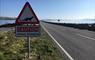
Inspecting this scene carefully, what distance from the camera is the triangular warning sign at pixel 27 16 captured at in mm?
9633

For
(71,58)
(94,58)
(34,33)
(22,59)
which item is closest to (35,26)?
(34,33)

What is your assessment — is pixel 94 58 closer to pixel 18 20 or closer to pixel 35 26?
pixel 35 26

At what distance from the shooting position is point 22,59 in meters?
9.93

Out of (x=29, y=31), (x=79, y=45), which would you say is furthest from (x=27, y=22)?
(x=79, y=45)

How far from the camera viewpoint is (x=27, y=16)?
9.66 meters

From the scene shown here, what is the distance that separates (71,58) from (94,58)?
3.40 feet

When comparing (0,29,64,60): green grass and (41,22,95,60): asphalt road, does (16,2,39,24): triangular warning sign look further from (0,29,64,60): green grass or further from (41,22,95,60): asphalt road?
(41,22,95,60): asphalt road

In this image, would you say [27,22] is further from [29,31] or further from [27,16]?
[29,31]

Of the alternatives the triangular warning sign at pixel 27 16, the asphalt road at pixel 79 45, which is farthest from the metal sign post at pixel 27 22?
the asphalt road at pixel 79 45

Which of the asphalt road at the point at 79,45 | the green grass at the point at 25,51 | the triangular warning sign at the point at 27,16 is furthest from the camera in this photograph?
the asphalt road at the point at 79,45

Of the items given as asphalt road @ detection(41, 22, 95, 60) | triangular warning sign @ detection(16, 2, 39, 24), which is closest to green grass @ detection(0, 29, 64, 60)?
asphalt road @ detection(41, 22, 95, 60)

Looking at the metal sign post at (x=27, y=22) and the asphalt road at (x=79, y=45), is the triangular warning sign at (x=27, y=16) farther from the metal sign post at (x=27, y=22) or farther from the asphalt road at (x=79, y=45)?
the asphalt road at (x=79, y=45)

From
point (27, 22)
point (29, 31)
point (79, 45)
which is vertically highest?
point (27, 22)

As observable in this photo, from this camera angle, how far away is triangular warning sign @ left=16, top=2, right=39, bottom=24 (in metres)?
9.63
